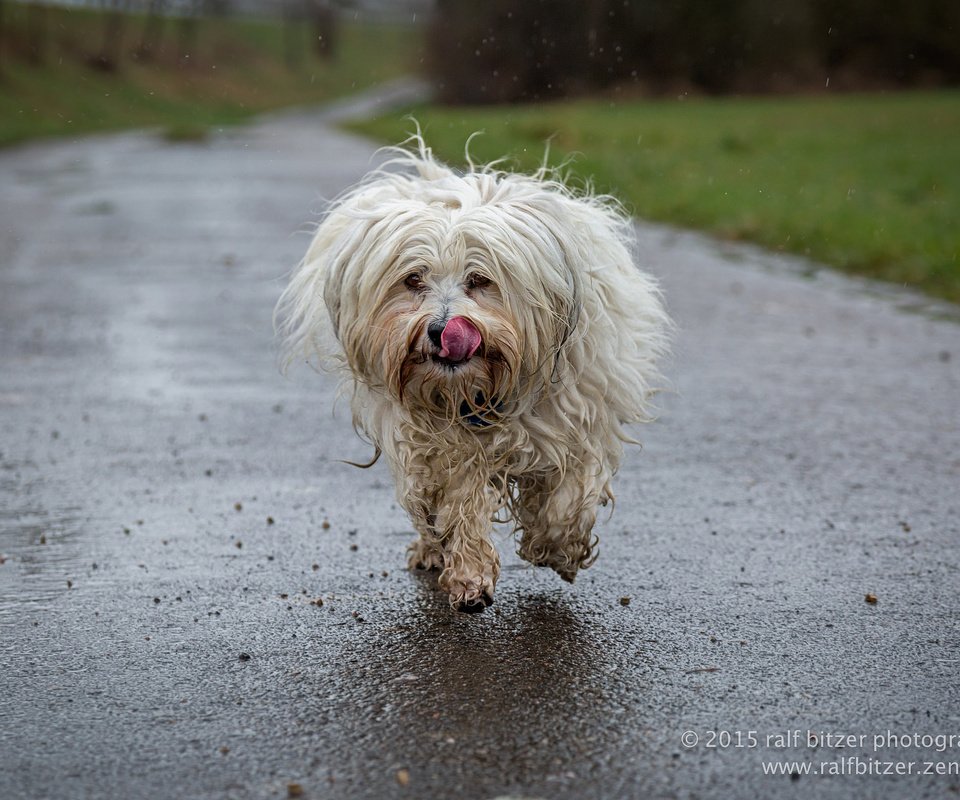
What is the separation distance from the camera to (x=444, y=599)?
4.90m

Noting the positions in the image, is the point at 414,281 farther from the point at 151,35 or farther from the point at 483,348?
the point at 151,35

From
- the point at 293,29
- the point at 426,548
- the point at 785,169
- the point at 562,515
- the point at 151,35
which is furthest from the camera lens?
the point at 293,29

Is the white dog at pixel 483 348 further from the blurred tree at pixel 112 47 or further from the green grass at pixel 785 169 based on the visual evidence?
the blurred tree at pixel 112 47

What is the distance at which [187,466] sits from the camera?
6.76m

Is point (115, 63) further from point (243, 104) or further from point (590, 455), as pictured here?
point (590, 455)

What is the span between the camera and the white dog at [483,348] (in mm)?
4344

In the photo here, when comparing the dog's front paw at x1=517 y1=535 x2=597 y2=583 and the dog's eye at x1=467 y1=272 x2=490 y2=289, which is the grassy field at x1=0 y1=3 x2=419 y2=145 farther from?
the dog's eye at x1=467 y1=272 x2=490 y2=289

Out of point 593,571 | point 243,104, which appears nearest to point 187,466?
point 593,571

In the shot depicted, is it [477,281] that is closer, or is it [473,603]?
[477,281]

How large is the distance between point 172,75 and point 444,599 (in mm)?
67042

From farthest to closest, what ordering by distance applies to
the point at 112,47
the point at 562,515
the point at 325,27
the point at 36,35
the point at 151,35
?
1. the point at 325,27
2. the point at 151,35
3. the point at 112,47
4. the point at 36,35
5. the point at 562,515

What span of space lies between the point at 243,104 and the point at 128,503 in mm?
68260

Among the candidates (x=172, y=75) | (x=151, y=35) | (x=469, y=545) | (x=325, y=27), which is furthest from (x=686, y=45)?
(x=469, y=545)

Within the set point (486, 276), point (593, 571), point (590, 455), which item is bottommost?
point (593, 571)
